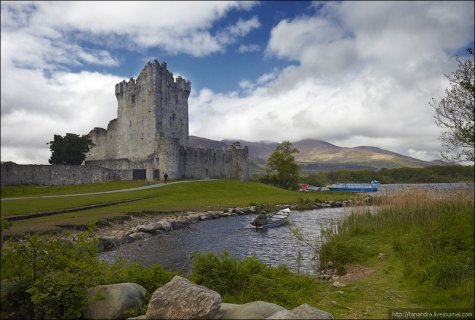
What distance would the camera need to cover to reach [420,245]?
12.2 meters

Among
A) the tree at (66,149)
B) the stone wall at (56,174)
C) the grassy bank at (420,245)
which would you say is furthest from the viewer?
the tree at (66,149)

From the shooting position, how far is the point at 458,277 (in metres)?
9.49

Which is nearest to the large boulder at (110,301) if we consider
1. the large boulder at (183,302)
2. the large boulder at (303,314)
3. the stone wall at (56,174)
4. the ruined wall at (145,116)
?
the large boulder at (183,302)

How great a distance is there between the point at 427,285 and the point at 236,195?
150 ft

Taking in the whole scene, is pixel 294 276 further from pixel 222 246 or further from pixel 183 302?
pixel 222 246

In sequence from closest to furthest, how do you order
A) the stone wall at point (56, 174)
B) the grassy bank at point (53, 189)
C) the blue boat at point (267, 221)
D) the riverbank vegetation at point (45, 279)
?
the riverbank vegetation at point (45, 279)
the blue boat at point (267, 221)
the grassy bank at point (53, 189)
the stone wall at point (56, 174)

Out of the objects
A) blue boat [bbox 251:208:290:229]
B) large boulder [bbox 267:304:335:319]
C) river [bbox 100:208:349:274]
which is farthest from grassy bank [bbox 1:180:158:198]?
large boulder [bbox 267:304:335:319]

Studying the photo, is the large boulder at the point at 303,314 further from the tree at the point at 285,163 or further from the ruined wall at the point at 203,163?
the tree at the point at 285,163

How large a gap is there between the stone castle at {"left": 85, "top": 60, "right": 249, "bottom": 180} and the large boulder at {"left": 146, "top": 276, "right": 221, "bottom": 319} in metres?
58.7

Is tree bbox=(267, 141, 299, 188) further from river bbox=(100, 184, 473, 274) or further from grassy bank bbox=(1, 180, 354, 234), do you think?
river bbox=(100, 184, 473, 274)

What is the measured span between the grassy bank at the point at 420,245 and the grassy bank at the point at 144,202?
14.6 meters

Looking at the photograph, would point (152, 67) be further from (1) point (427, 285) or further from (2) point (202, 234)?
(1) point (427, 285)

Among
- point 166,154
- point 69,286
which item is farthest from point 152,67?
point 69,286

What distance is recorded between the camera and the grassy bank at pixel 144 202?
2503 cm
